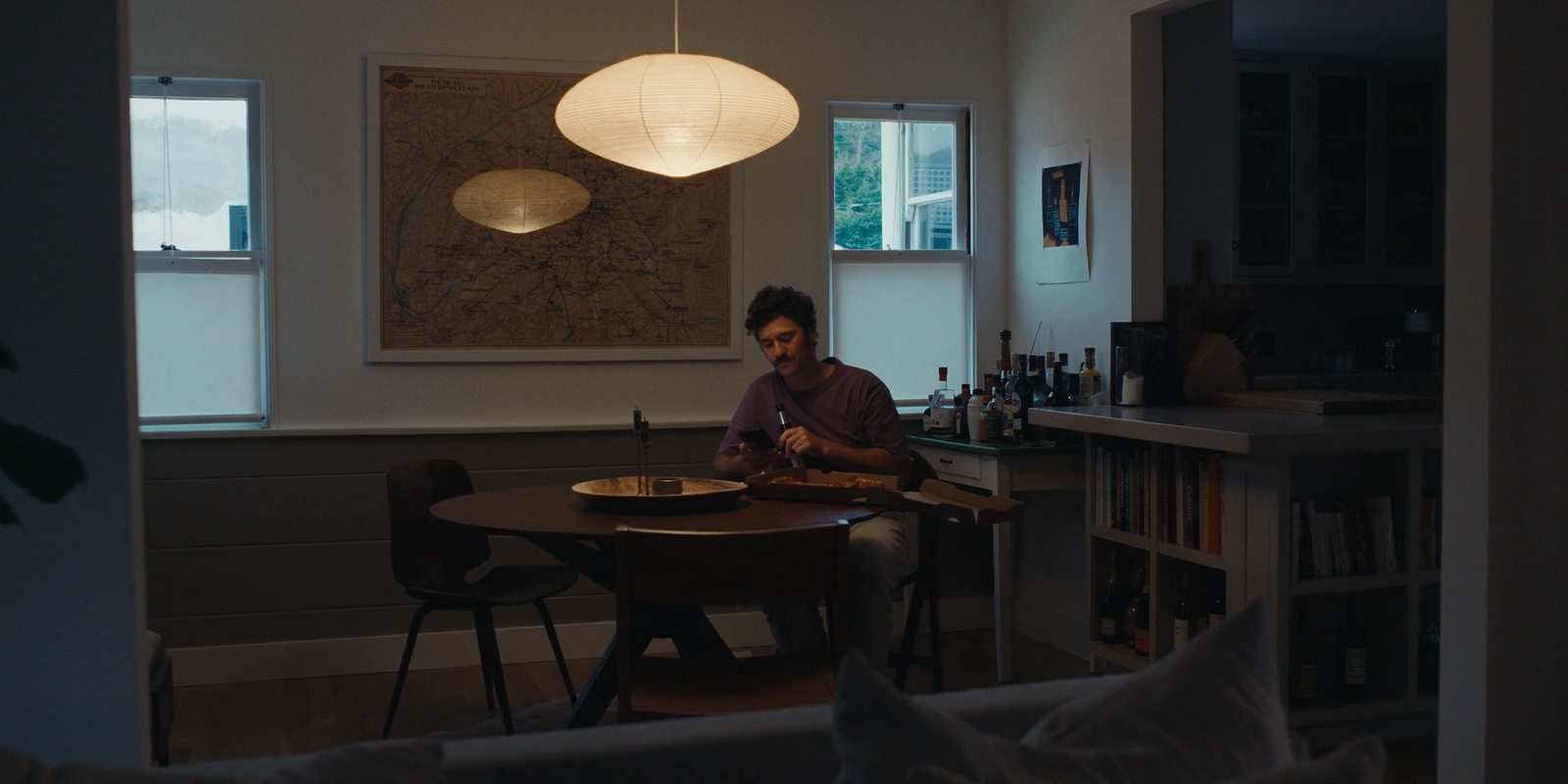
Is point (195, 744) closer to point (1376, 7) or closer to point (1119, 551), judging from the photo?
point (1119, 551)

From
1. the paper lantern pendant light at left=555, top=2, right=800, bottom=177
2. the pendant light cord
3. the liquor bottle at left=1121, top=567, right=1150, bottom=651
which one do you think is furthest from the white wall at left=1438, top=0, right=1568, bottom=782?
the pendant light cord

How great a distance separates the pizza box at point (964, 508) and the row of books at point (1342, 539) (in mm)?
836

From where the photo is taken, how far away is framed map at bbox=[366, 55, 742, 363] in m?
4.17

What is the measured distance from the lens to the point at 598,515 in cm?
273

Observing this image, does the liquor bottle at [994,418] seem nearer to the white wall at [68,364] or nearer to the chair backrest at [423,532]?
the chair backrest at [423,532]

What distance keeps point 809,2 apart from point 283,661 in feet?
10.3

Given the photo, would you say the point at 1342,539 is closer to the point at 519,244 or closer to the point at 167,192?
the point at 519,244

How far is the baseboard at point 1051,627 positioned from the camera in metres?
4.30

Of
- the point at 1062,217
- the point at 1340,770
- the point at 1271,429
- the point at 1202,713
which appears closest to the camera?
the point at 1340,770

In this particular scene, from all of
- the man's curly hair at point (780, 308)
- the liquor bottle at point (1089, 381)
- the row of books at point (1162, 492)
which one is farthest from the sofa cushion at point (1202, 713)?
the liquor bottle at point (1089, 381)

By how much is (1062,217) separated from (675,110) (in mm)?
2115

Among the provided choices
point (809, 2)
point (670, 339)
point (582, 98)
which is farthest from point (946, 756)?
point (809, 2)

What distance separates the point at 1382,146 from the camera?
220 inches

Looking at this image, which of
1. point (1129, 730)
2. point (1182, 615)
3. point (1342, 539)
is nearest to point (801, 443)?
point (1182, 615)
